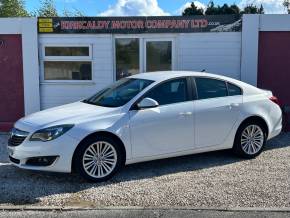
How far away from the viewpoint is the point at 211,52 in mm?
11414

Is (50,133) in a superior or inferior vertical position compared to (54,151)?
superior

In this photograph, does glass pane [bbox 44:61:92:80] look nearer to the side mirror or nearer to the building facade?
the building facade

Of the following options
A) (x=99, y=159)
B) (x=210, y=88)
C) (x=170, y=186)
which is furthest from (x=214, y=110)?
(x=99, y=159)

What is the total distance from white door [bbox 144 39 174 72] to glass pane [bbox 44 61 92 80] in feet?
4.59

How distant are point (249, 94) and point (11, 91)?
19.6 ft

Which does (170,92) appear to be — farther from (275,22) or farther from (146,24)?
(275,22)

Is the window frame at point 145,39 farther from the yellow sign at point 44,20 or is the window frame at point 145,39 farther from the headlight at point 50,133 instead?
the headlight at point 50,133

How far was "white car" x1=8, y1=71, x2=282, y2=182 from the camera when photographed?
688cm

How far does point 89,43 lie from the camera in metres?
11.4

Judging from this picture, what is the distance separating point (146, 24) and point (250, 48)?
97.7 inches

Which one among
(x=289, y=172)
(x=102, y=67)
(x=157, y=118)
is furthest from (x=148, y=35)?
(x=289, y=172)

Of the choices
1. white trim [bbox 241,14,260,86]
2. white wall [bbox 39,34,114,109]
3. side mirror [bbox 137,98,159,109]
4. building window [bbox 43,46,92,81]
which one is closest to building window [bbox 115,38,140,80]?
white wall [bbox 39,34,114,109]

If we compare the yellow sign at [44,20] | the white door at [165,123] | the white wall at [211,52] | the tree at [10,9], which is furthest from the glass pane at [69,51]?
the tree at [10,9]

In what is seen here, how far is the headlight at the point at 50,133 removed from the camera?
6.82 metres
